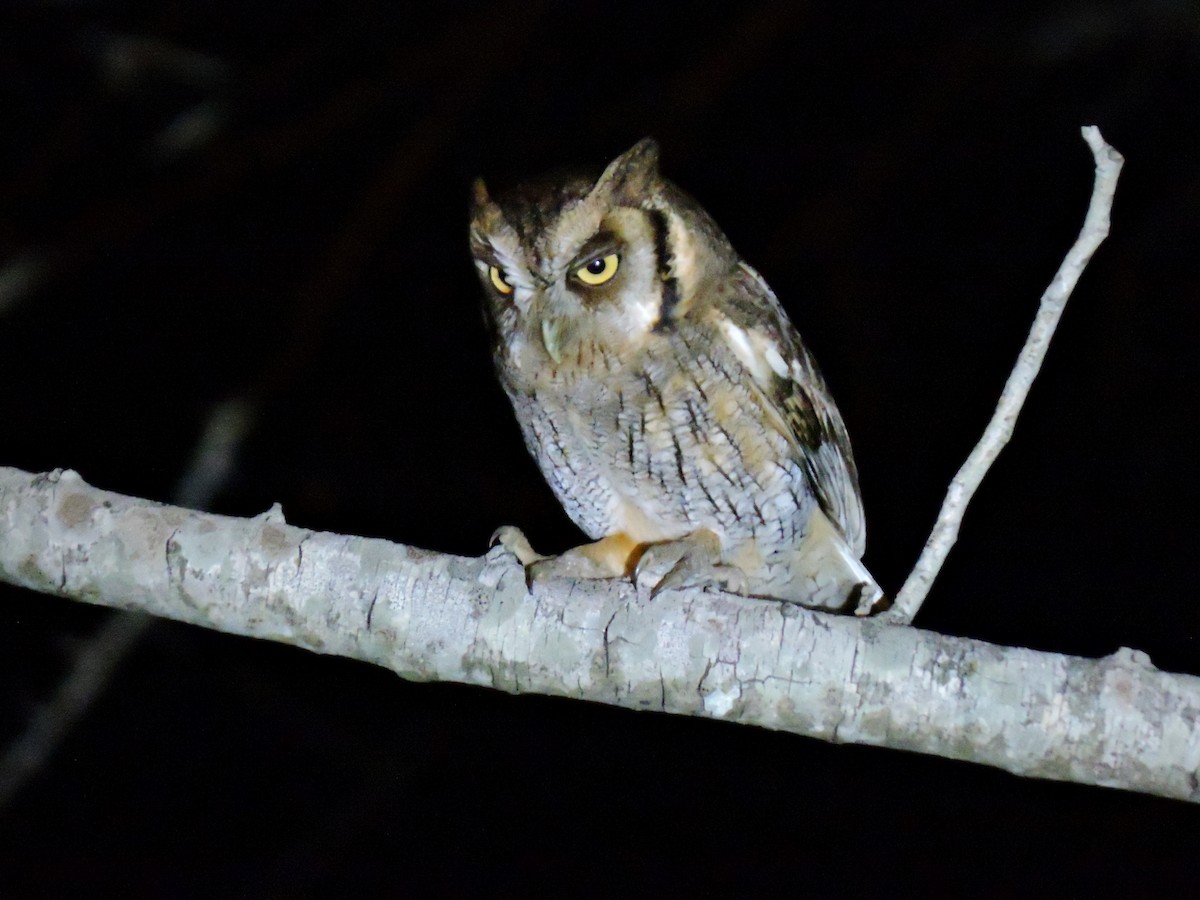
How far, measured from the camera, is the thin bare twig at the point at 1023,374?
1.13 meters

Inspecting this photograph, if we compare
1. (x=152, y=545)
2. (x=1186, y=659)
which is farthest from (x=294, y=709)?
(x=1186, y=659)

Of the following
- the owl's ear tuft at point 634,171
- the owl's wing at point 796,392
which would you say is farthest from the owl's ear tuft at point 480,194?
the owl's wing at point 796,392

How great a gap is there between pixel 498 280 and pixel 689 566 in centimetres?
48

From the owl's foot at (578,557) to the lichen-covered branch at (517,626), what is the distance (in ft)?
0.58

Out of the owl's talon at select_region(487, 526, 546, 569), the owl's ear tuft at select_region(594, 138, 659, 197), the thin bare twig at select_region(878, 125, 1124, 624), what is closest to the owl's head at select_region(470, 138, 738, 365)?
the owl's ear tuft at select_region(594, 138, 659, 197)

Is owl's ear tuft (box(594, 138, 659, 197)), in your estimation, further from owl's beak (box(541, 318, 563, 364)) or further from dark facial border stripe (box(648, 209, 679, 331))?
owl's beak (box(541, 318, 563, 364))

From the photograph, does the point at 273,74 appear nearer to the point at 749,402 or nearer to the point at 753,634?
the point at 749,402

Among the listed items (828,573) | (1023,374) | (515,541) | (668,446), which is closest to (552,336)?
(668,446)

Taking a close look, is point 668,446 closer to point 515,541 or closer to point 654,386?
point 654,386

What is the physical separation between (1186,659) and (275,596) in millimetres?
1750

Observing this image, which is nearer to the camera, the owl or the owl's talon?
the owl

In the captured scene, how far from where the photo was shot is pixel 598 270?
125 cm

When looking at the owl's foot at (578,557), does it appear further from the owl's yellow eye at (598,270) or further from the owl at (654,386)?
the owl's yellow eye at (598,270)

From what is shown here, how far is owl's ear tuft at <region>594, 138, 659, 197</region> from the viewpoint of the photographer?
1.22 metres
